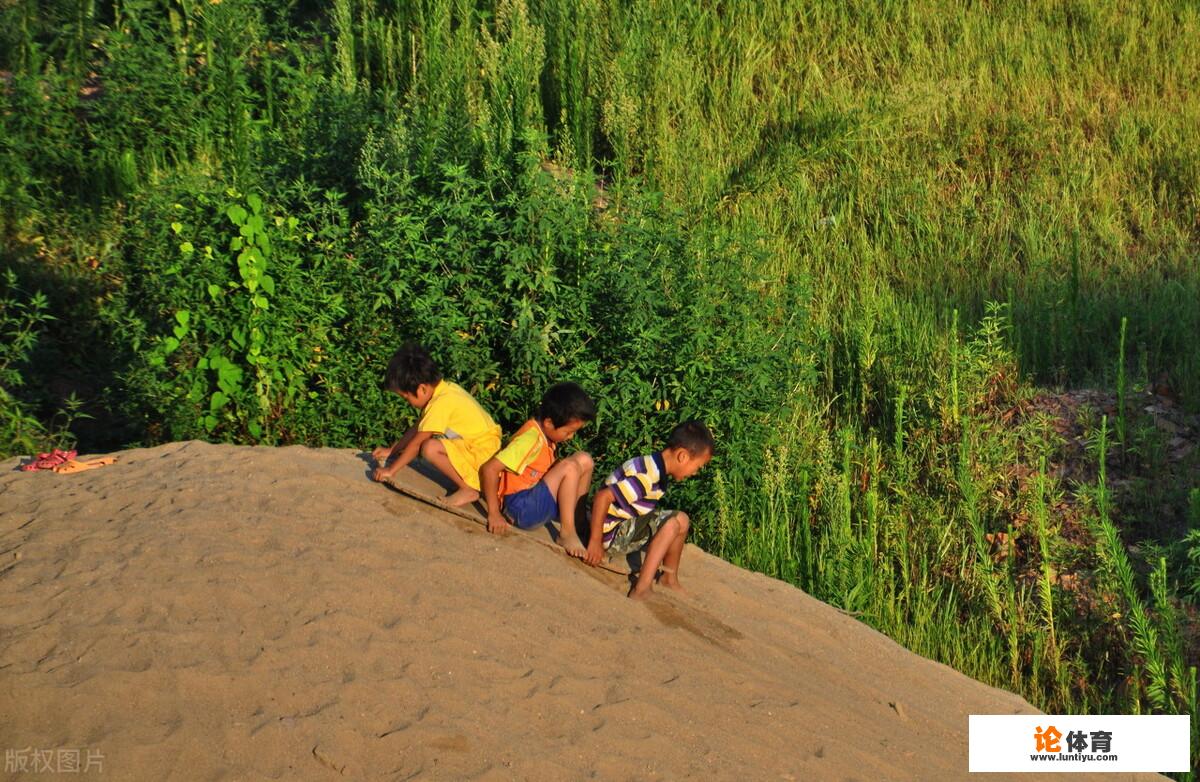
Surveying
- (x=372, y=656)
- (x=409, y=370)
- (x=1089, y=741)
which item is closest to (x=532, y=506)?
(x=409, y=370)

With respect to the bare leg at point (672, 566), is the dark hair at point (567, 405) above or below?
above

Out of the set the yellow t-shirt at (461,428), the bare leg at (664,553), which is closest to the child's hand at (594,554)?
the bare leg at (664,553)

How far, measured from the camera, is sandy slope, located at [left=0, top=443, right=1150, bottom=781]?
13.0 ft

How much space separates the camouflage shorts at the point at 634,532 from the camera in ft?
19.2

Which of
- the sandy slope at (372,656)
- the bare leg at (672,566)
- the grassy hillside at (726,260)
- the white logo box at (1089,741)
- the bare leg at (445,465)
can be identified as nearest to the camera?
the sandy slope at (372,656)

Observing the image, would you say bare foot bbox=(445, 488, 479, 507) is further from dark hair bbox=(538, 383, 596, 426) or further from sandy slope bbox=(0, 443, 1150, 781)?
dark hair bbox=(538, 383, 596, 426)

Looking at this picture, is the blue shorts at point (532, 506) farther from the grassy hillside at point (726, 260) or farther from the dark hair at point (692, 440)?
the grassy hillside at point (726, 260)

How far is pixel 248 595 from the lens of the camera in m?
4.59

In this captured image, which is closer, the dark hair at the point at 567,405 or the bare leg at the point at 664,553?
the bare leg at the point at 664,553

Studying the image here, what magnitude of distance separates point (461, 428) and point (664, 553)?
3.94 ft

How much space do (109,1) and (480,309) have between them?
23.4 ft

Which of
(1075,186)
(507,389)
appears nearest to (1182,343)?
(1075,186)

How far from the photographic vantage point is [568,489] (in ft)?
18.9

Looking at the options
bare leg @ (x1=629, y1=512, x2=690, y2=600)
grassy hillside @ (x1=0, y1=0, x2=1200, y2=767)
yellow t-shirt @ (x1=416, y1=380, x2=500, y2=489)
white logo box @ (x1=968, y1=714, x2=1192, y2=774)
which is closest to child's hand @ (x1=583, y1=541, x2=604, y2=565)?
bare leg @ (x1=629, y1=512, x2=690, y2=600)
